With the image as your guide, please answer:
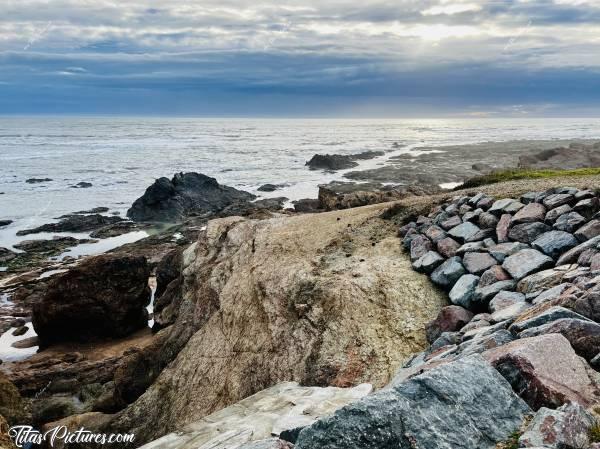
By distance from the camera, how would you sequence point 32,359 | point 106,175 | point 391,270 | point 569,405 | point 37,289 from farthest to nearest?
point 106,175, point 37,289, point 32,359, point 391,270, point 569,405

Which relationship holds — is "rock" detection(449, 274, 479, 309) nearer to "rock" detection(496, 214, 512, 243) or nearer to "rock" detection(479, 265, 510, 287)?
"rock" detection(479, 265, 510, 287)

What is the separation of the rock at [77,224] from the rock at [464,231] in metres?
40.5

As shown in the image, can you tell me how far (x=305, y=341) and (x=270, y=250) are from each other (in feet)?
16.9

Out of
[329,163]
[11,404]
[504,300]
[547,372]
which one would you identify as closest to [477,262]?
[504,300]

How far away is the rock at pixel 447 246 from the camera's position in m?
14.0

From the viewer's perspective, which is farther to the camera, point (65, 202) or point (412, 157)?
point (412, 157)

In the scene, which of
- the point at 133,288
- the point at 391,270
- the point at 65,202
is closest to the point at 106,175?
the point at 65,202

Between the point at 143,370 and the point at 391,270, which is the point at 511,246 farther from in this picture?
the point at 143,370

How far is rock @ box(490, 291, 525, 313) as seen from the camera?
9891 millimetres

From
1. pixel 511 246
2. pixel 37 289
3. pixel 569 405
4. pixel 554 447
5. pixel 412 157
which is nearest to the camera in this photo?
pixel 554 447

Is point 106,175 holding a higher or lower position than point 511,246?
lower

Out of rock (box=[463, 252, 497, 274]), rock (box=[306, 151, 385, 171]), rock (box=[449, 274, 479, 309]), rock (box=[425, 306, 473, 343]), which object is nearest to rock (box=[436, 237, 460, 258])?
rock (box=[463, 252, 497, 274])

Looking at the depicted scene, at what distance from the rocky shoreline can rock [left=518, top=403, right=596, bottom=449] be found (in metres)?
0.02

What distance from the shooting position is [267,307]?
14.5 m
